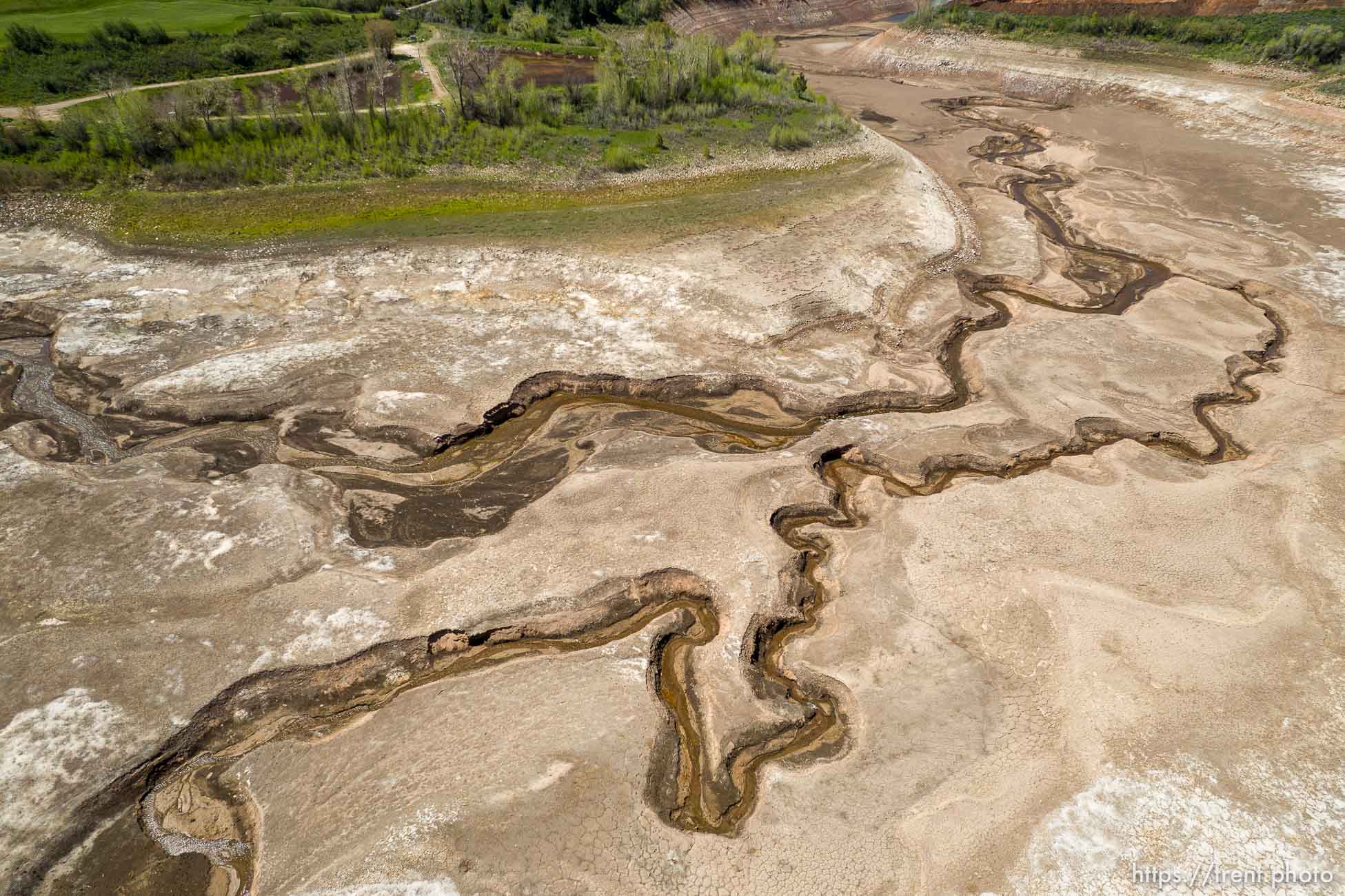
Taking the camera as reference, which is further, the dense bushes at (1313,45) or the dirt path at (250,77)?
the dense bushes at (1313,45)

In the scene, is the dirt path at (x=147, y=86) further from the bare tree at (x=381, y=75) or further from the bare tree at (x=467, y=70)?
the bare tree at (x=467, y=70)

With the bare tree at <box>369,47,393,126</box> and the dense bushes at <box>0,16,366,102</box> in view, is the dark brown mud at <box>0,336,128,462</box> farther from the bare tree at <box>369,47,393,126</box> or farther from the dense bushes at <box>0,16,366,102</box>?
the dense bushes at <box>0,16,366,102</box>

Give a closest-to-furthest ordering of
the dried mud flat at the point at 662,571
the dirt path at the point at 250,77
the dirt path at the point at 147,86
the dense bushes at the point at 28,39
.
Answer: the dried mud flat at the point at 662,571, the dirt path at the point at 147,86, the dirt path at the point at 250,77, the dense bushes at the point at 28,39

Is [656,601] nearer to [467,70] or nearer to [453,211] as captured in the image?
[453,211]

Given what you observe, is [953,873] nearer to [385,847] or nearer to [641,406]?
[385,847]

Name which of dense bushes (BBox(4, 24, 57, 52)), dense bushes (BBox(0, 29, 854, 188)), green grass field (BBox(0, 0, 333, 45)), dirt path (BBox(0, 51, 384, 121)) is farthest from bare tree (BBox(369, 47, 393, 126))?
dense bushes (BBox(4, 24, 57, 52))

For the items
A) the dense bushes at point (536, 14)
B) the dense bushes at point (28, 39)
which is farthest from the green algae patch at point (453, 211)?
the dense bushes at point (536, 14)

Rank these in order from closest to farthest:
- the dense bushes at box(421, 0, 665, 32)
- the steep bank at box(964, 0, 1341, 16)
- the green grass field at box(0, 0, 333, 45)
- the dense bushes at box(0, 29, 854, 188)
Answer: the dense bushes at box(0, 29, 854, 188) < the green grass field at box(0, 0, 333, 45) < the steep bank at box(964, 0, 1341, 16) < the dense bushes at box(421, 0, 665, 32)

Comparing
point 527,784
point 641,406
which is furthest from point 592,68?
point 527,784
